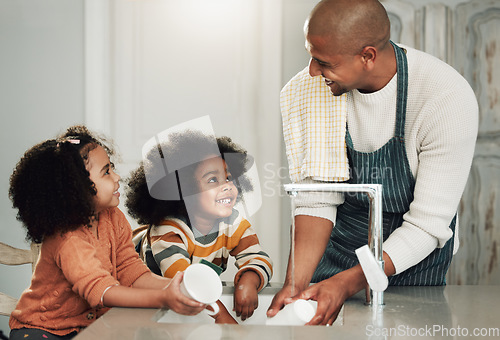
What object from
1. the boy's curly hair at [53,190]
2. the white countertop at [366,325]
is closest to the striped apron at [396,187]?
the white countertop at [366,325]

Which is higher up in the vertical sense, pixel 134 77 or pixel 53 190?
pixel 134 77

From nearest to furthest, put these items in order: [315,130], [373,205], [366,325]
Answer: [366,325] → [373,205] → [315,130]

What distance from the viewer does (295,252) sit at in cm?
136

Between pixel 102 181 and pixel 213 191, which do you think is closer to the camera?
pixel 102 181

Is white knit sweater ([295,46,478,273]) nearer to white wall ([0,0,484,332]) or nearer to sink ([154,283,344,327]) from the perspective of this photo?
sink ([154,283,344,327])

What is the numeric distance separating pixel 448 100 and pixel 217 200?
0.63 metres

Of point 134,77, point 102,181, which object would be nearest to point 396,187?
point 102,181

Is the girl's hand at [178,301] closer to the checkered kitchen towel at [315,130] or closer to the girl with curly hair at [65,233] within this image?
the girl with curly hair at [65,233]

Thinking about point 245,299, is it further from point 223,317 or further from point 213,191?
point 213,191

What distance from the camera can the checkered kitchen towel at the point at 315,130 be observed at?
140 cm

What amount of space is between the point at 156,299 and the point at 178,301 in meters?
0.05

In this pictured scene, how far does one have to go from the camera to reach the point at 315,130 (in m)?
1.42

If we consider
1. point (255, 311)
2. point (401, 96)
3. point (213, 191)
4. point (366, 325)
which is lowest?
point (255, 311)

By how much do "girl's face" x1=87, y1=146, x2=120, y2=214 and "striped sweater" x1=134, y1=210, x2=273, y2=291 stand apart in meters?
0.19
